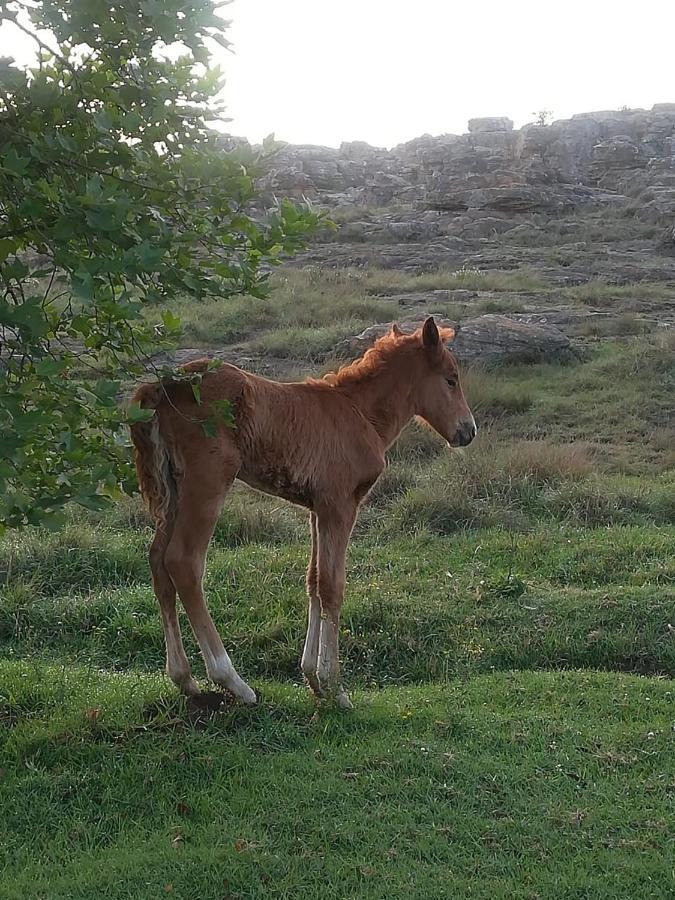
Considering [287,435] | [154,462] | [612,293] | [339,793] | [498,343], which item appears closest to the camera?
[339,793]

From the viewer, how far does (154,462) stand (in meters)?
5.44

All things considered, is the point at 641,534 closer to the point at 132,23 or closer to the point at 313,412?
the point at 313,412

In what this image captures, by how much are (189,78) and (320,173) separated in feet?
140

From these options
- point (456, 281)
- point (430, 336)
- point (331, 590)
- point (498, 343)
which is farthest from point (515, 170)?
point (331, 590)

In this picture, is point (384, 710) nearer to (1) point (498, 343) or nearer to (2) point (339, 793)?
(2) point (339, 793)

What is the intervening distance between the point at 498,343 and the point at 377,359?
1083 cm

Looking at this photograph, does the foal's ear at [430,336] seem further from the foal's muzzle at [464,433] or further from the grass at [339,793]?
the grass at [339,793]

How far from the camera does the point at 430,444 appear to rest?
1261 centimetres

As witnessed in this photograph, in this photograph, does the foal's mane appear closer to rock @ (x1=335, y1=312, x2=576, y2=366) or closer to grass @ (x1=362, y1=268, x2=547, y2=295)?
rock @ (x1=335, y1=312, x2=576, y2=366)

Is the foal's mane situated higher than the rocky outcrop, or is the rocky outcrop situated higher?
the rocky outcrop

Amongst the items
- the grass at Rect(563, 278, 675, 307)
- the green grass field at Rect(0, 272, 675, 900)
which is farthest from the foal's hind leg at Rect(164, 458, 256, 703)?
the grass at Rect(563, 278, 675, 307)

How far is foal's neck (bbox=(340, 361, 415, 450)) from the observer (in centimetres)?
633

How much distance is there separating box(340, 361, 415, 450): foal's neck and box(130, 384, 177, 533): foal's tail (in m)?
1.42

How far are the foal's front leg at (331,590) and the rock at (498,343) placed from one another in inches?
419
